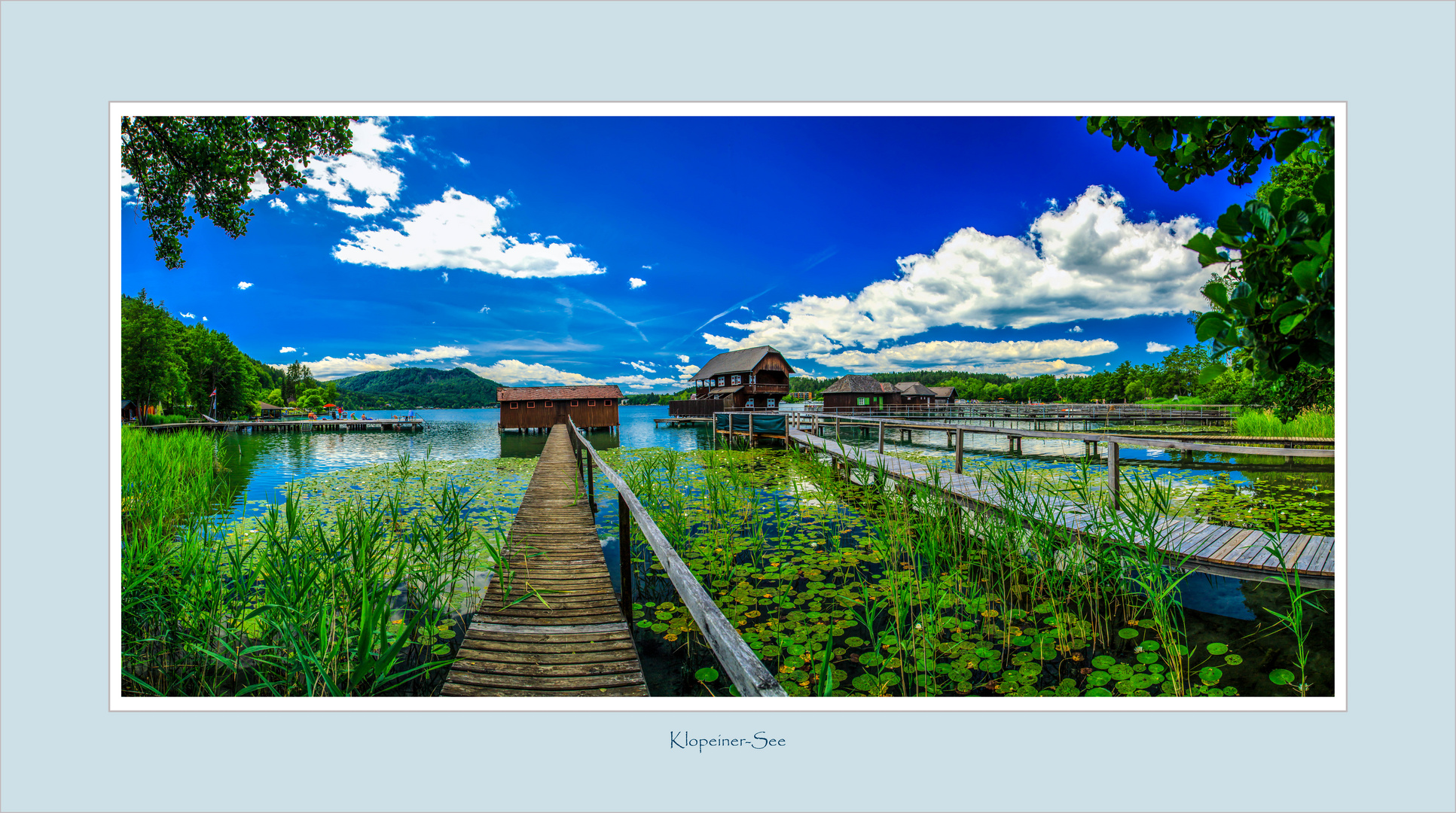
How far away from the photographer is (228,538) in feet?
15.3

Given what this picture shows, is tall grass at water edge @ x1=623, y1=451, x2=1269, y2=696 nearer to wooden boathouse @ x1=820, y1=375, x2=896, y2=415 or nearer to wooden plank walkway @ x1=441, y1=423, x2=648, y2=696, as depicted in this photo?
wooden plank walkway @ x1=441, y1=423, x2=648, y2=696

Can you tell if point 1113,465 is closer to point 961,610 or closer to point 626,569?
point 961,610

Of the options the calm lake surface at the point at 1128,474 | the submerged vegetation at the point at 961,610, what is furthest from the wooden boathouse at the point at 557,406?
the submerged vegetation at the point at 961,610

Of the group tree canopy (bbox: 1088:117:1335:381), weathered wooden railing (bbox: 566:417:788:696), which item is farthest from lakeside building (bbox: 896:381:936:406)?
weathered wooden railing (bbox: 566:417:788:696)

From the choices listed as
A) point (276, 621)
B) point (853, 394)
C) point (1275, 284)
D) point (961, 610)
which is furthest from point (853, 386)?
point (276, 621)

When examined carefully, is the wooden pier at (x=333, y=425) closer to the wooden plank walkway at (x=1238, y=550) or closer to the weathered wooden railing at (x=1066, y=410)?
the weathered wooden railing at (x=1066, y=410)

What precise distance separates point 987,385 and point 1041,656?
193 ft

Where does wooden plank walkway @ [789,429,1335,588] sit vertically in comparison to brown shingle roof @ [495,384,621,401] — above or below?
below

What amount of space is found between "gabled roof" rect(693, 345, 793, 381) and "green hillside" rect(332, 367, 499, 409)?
16.2 m

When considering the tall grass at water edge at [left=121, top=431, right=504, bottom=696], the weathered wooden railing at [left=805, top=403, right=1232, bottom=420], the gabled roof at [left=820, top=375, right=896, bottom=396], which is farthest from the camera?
the gabled roof at [left=820, top=375, right=896, bottom=396]

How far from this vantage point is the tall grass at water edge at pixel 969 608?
2.35 m

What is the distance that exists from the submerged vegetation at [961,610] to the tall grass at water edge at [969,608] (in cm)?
1

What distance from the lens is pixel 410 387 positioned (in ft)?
36.4

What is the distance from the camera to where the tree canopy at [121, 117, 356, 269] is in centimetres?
264
